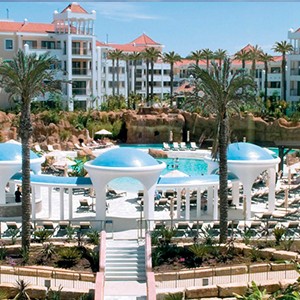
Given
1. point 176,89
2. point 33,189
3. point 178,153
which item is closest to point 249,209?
point 33,189

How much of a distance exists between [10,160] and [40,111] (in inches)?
1146

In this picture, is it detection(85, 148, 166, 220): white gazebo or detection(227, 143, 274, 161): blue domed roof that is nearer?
detection(85, 148, 166, 220): white gazebo

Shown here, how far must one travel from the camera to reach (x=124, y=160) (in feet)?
86.1

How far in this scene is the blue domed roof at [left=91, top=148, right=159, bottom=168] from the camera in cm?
2615

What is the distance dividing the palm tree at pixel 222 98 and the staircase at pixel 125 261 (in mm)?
3169

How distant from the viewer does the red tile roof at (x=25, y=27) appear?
213 ft

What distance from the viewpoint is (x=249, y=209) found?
2895cm

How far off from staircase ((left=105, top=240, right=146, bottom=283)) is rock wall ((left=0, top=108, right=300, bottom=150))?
29.8m

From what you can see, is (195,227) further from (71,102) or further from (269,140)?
(71,102)

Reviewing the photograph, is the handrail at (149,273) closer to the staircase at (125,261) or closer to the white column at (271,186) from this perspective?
the staircase at (125,261)

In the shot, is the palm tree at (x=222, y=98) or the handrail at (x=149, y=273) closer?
the handrail at (x=149, y=273)

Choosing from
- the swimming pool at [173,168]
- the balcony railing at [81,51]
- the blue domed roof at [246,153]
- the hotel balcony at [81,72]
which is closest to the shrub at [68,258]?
the blue domed roof at [246,153]

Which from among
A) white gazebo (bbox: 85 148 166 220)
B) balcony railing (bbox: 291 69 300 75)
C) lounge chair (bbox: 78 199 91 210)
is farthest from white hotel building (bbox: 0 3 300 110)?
white gazebo (bbox: 85 148 166 220)

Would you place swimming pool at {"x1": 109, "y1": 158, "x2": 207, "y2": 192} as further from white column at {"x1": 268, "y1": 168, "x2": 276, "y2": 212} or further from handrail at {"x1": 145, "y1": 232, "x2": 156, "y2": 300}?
handrail at {"x1": 145, "y1": 232, "x2": 156, "y2": 300}
